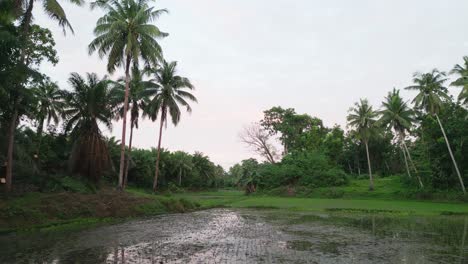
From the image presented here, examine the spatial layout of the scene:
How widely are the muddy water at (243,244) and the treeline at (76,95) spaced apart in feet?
26.7

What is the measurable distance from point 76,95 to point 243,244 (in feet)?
67.5

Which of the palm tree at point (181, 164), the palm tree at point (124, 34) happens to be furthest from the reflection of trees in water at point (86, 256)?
the palm tree at point (181, 164)

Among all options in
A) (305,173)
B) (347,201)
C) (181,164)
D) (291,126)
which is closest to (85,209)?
(347,201)

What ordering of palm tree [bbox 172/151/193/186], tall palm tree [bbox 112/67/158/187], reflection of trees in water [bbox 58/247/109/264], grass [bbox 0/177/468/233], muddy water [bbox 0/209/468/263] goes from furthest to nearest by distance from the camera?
palm tree [bbox 172/151/193/186] < tall palm tree [bbox 112/67/158/187] < grass [bbox 0/177/468/233] < muddy water [bbox 0/209/468/263] < reflection of trees in water [bbox 58/247/109/264]

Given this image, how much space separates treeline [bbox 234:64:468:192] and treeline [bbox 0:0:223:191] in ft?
63.9

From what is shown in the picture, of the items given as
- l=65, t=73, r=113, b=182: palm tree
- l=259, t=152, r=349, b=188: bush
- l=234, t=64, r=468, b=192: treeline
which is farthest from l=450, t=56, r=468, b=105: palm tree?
l=65, t=73, r=113, b=182: palm tree

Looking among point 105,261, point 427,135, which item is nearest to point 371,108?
point 427,135

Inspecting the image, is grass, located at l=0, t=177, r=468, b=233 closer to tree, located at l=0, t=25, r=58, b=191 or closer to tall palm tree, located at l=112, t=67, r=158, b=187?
tree, located at l=0, t=25, r=58, b=191

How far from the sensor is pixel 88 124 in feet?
92.3

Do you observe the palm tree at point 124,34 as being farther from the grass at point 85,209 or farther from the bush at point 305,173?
the bush at point 305,173

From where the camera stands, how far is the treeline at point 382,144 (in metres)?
39.7

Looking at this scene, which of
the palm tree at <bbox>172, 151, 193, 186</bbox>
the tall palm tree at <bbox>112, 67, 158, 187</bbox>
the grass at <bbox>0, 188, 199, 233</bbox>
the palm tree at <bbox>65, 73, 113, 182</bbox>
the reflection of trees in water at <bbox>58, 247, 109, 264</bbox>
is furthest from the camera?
the palm tree at <bbox>172, 151, 193, 186</bbox>

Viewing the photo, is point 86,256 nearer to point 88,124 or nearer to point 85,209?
point 85,209

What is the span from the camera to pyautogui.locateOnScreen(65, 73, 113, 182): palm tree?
90.4 feet
